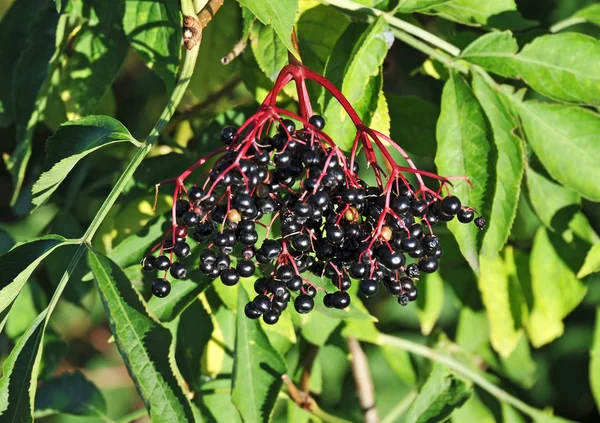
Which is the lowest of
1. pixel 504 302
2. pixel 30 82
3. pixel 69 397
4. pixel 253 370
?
pixel 504 302

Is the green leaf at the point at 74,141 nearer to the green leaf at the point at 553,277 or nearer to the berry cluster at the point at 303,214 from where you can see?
the berry cluster at the point at 303,214

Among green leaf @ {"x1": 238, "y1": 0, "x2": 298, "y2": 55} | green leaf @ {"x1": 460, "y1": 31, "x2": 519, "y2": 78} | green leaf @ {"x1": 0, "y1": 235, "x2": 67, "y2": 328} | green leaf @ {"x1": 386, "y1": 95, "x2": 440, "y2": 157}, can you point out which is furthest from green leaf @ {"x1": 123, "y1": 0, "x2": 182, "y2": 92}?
green leaf @ {"x1": 460, "y1": 31, "x2": 519, "y2": 78}

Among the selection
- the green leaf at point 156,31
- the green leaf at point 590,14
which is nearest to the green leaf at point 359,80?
the green leaf at point 156,31

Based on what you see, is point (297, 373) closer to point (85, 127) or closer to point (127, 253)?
point (127, 253)

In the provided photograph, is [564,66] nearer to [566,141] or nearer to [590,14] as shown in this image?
[566,141]

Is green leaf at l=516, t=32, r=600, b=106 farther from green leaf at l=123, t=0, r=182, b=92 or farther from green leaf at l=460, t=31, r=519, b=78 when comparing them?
green leaf at l=123, t=0, r=182, b=92

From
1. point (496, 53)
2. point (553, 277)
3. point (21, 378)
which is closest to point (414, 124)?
point (496, 53)
